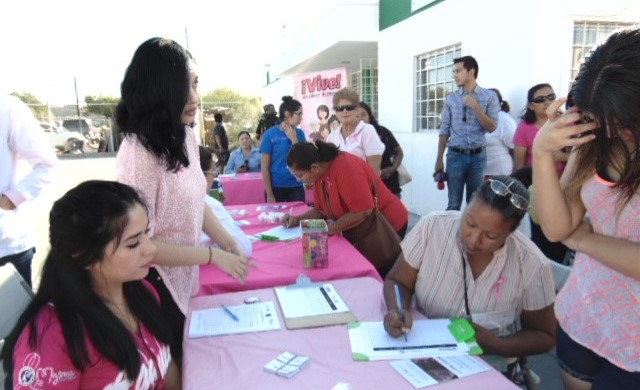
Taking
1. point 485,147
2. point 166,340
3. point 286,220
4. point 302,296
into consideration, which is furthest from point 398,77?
point 166,340

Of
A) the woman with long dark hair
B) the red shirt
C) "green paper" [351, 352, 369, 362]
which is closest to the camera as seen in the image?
"green paper" [351, 352, 369, 362]

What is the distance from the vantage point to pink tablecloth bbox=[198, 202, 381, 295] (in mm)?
2086

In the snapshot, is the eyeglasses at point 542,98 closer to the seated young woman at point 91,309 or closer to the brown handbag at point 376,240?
the brown handbag at point 376,240

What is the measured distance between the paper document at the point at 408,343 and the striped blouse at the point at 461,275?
0.15 m

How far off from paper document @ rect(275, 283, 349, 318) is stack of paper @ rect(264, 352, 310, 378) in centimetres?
27

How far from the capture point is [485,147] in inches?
168

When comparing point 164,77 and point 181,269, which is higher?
point 164,77

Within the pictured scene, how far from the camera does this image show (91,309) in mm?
1162

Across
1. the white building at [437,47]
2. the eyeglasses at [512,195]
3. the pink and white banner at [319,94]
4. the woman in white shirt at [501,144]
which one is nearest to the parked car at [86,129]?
the white building at [437,47]

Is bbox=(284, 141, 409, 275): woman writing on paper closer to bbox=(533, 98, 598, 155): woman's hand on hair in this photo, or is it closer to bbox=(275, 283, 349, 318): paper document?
bbox=(275, 283, 349, 318): paper document

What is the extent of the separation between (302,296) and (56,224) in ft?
3.17

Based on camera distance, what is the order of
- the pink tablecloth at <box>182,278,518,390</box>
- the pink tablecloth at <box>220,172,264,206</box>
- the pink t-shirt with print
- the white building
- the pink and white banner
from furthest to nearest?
the pink and white banner
the pink tablecloth at <box>220,172,264,206</box>
the white building
the pink tablecloth at <box>182,278,518,390</box>
the pink t-shirt with print

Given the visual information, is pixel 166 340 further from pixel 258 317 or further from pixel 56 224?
pixel 56 224

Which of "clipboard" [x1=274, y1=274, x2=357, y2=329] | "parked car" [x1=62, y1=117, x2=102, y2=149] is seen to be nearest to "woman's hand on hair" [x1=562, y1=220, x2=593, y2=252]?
"clipboard" [x1=274, y1=274, x2=357, y2=329]
